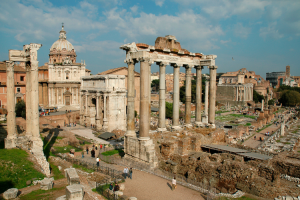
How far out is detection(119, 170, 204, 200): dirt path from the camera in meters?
10.9

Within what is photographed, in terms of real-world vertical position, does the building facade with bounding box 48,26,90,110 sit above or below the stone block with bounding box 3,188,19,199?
above

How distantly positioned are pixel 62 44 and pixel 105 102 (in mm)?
27149

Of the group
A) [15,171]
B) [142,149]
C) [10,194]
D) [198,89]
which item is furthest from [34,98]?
[198,89]

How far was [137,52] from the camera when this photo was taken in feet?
49.4

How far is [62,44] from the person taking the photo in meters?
53.9

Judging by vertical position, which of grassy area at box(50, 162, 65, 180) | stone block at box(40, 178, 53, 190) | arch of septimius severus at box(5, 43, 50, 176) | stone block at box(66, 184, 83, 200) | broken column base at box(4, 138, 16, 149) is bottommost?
grassy area at box(50, 162, 65, 180)

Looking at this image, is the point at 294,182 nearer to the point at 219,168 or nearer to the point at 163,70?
the point at 219,168

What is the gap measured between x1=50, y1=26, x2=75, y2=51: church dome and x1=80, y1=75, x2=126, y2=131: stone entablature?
20548 millimetres

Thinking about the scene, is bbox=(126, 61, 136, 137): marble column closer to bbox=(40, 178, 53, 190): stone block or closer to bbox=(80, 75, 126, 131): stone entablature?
bbox=(40, 178, 53, 190): stone block

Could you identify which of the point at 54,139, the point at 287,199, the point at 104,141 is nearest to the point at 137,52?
the point at 287,199

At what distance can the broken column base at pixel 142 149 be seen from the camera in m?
14.4

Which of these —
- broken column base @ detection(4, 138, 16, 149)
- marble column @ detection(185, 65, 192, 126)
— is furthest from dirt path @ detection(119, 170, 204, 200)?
broken column base @ detection(4, 138, 16, 149)

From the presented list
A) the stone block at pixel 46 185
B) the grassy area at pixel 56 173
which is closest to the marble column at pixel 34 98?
the grassy area at pixel 56 173

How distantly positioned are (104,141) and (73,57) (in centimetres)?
3190
